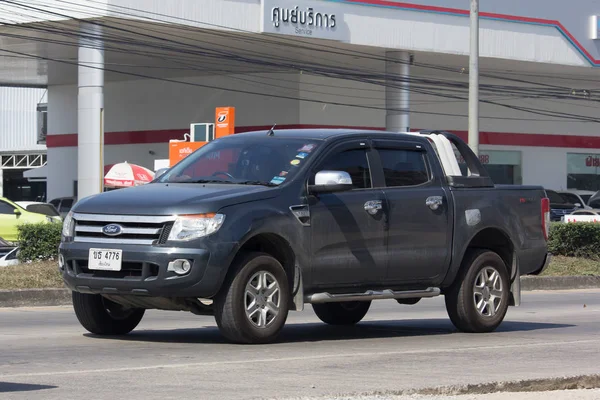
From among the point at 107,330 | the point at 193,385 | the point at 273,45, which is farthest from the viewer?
the point at 273,45

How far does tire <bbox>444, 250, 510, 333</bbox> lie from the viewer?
11109 millimetres

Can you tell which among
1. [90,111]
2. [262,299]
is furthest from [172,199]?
[90,111]

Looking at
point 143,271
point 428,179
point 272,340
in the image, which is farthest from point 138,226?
point 428,179

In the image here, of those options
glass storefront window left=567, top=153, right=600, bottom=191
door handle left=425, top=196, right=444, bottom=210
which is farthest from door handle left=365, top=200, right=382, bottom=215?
glass storefront window left=567, top=153, right=600, bottom=191

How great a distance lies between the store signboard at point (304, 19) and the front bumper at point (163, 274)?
29000 millimetres

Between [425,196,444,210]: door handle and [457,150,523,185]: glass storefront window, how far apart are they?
1644 inches

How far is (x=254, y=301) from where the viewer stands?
370 inches

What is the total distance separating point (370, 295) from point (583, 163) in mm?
47788

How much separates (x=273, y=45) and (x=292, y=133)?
30.2 metres

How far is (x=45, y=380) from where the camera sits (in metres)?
7.42

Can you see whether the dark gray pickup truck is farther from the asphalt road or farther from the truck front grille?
the asphalt road

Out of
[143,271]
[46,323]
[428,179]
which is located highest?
[428,179]

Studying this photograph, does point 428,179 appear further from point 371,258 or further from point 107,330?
point 107,330

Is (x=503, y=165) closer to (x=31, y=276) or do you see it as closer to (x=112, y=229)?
(x=31, y=276)
